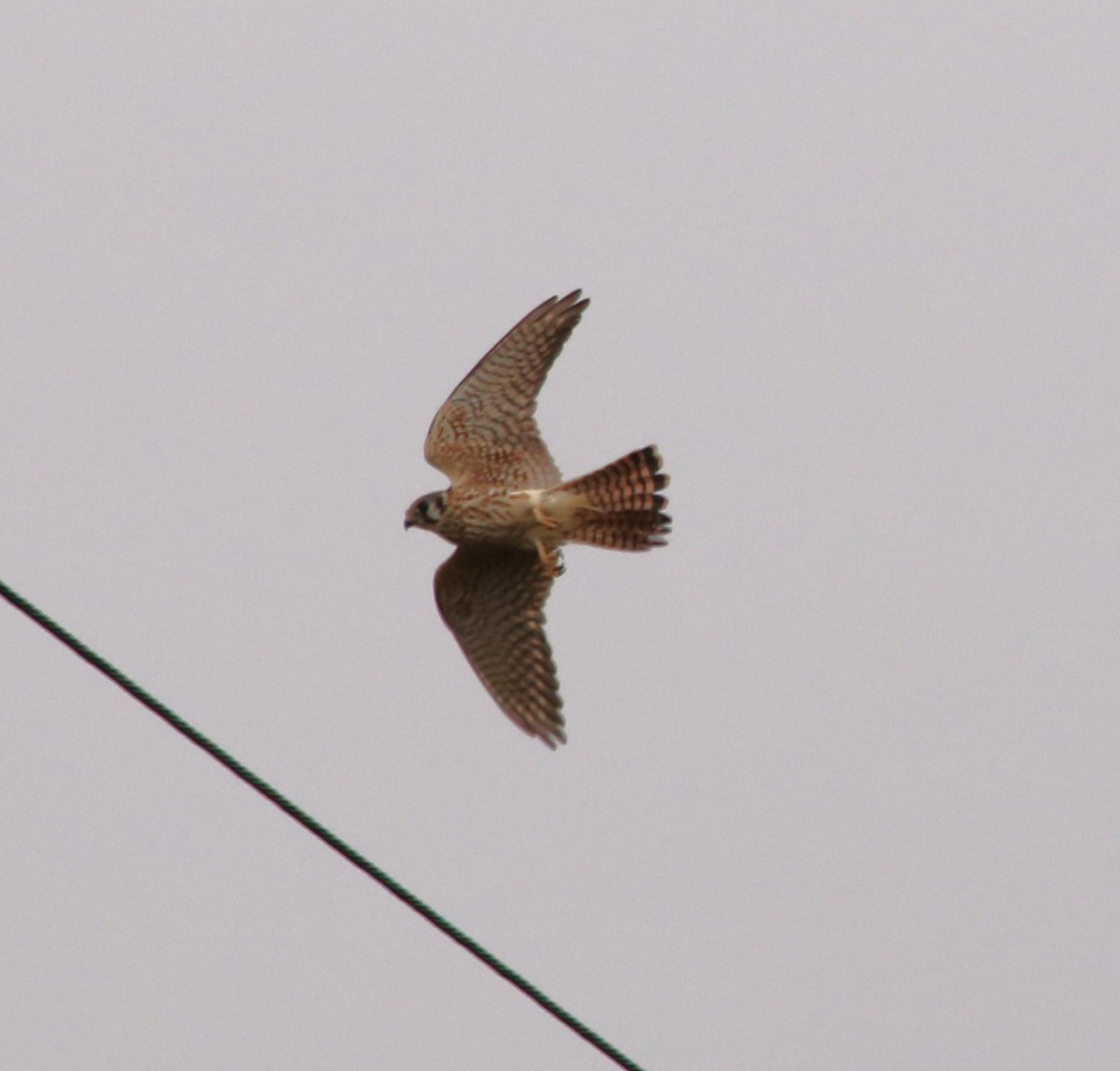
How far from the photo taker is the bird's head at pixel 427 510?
39.3 feet

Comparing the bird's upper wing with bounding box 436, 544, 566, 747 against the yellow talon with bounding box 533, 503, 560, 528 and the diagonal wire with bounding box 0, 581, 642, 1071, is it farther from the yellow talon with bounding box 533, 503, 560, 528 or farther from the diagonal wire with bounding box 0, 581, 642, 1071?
the diagonal wire with bounding box 0, 581, 642, 1071

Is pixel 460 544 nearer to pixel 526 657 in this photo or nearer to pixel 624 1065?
pixel 526 657

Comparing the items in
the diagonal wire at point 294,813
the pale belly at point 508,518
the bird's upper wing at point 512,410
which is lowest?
the diagonal wire at point 294,813

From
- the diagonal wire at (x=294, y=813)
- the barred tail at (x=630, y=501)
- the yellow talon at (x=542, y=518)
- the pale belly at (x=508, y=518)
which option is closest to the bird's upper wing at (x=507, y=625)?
the pale belly at (x=508, y=518)

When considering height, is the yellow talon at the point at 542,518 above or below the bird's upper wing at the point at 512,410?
below

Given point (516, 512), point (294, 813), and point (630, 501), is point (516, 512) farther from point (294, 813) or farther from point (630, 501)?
point (294, 813)

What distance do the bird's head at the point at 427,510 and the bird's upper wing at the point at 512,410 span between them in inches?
6.4

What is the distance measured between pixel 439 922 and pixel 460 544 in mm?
6004

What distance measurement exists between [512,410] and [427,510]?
0.67 m

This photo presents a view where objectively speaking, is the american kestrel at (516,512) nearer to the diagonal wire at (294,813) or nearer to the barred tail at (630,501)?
the barred tail at (630,501)

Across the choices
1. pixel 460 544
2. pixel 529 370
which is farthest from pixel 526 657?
pixel 529 370

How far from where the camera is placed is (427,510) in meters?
12.0

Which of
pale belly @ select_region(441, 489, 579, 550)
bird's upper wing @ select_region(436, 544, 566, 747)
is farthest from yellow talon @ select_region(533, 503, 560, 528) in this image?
bird's upper wing @ select_region(436, 544, 566, 747)

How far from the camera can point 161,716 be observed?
234 inches
